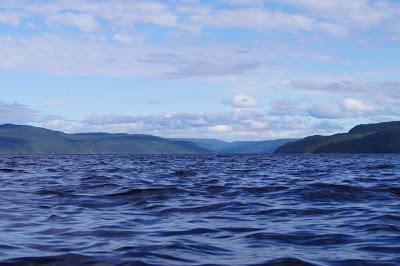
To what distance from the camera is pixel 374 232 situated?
48.6 feet

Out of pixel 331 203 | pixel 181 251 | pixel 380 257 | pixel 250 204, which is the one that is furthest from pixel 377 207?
pixel 181 251

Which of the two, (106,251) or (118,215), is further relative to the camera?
(118,215)

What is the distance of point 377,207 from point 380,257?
903 centimetres

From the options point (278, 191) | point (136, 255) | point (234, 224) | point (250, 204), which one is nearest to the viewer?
point (136, 255)

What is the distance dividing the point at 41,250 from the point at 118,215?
20.6ft

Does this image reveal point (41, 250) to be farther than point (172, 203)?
No

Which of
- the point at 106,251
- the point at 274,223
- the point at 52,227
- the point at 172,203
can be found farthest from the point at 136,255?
the point at 172,203

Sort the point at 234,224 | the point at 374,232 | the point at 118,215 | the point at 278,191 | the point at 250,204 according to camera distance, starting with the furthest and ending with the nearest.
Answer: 1. the point at 278,191
2. the point at 250,204
3. the point at 118,215
4. the point at 234,224
5. the point at 374,232

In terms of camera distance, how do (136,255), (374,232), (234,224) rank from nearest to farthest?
(136,255) < (374,232) < (234,224)

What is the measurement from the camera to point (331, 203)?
2172 cm

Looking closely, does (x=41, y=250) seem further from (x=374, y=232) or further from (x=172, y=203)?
(x=172, y=203)

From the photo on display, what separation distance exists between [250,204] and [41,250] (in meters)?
11.0

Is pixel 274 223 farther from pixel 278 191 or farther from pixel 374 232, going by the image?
pixel 278 191

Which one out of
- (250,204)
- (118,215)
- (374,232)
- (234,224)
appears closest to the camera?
(374,232)
